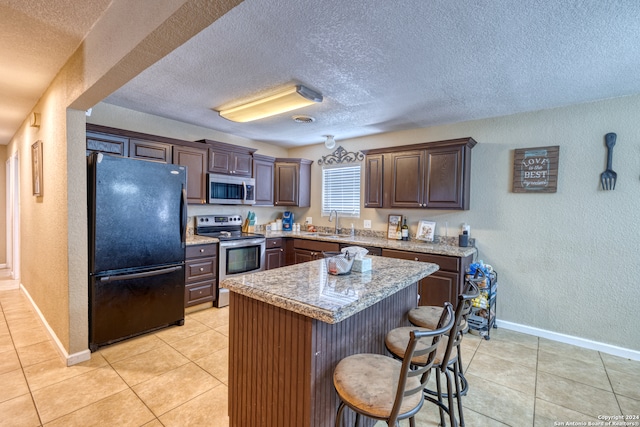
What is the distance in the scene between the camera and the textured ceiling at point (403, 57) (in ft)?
5.37

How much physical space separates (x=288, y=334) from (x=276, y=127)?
3.28 metres

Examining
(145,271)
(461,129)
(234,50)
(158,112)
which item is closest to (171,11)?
(234,50)

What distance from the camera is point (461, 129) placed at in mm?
3648

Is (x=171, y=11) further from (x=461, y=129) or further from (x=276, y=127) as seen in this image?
(x=461, y=129)

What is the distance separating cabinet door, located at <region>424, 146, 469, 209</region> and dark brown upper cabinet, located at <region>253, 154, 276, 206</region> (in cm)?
250

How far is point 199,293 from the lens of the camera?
142 inches

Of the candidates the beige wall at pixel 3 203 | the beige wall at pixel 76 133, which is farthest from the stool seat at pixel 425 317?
the beige wall at pixel 3 203

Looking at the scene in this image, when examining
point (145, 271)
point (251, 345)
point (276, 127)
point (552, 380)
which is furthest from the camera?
point (276, 127)

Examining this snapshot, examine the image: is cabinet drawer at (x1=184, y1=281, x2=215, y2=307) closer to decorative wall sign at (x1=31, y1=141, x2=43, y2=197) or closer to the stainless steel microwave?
the stainless steel microwave

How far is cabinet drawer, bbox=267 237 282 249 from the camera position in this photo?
4.42 m

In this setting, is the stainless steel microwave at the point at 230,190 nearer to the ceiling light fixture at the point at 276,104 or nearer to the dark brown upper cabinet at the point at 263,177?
the dark brown upper cabinet at the point at 263,177

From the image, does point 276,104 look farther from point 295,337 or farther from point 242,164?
point 295,337

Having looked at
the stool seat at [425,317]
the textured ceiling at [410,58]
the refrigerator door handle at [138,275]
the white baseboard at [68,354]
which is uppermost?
the textured ceiling at [410,58]

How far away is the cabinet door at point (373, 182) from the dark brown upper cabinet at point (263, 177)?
1641 mm
